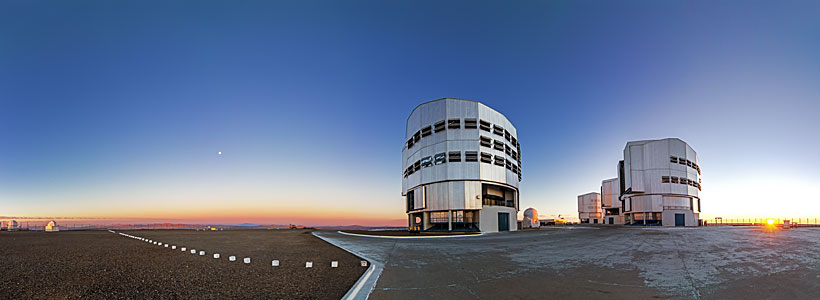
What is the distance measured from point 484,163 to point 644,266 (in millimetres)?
35344

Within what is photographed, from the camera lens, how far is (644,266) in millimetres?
11578

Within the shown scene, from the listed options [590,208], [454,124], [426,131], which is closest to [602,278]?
[454,124]

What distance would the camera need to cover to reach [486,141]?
157ft

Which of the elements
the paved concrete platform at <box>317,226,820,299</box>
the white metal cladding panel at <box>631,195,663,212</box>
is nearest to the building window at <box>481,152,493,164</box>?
the paved concrete platform at <box>317,226,820,299</box>

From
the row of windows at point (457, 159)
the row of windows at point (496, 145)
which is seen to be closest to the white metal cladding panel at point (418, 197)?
the row of windows at point (457, 159)

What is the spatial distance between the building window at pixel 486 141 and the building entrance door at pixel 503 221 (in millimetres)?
9207

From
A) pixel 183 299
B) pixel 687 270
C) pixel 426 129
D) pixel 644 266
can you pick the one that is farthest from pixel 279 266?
pixel 426 129

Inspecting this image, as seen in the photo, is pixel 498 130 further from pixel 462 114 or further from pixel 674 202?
pixel 674 202

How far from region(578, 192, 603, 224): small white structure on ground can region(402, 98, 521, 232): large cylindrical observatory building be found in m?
93.6

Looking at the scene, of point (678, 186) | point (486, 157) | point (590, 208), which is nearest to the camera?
point (486, 157)

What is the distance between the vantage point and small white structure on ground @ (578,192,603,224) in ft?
431

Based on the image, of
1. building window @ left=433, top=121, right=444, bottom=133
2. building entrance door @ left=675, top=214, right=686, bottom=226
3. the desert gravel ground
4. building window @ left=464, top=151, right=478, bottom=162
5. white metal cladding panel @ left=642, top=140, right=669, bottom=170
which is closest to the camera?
the desert gravel ground

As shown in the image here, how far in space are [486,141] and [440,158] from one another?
20.7 feet

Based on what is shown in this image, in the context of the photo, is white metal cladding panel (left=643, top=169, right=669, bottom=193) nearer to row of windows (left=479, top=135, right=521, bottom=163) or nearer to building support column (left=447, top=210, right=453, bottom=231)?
row of windows (left=479, top=135, right=521, bottom=163)
